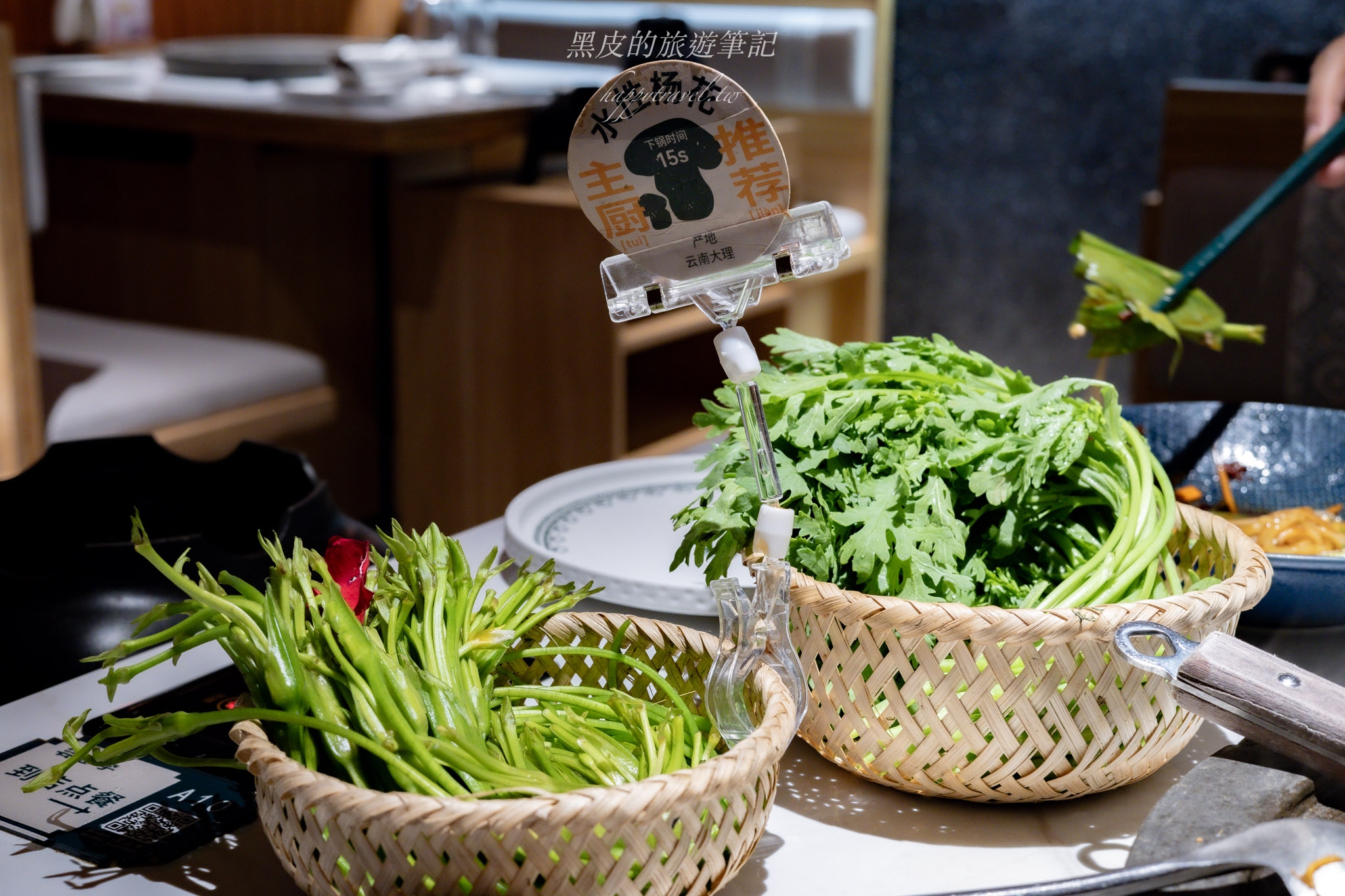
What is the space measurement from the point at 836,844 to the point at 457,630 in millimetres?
219

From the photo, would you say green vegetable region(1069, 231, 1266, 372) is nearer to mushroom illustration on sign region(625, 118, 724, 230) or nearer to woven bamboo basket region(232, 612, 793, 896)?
mushroom illustration on sign region(625, 118, 724, 230)

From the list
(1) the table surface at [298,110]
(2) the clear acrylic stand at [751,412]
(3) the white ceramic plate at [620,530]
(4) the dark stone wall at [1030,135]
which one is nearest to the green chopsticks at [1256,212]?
(3) the white ceramic plate at [620,530]

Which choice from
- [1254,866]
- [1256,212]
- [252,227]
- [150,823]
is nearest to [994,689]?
[1254,866]

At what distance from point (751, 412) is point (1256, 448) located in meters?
0.58

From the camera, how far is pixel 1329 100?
58.2 inches

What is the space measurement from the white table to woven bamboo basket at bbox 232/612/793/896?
8 centimetres

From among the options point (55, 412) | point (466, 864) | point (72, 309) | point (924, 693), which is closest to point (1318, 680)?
point (924, 693)

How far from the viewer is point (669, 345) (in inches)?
119

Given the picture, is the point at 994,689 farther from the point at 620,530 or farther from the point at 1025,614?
the point at 620,530

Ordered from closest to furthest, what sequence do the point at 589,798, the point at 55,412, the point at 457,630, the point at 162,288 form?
the point at 589,798 → the point at 457,630 → the point at 55,412 → the point at 162,288

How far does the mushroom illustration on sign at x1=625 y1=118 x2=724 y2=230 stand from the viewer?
610 millimetres

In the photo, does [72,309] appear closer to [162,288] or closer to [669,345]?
[162,288]

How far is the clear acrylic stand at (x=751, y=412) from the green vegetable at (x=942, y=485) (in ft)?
0.14

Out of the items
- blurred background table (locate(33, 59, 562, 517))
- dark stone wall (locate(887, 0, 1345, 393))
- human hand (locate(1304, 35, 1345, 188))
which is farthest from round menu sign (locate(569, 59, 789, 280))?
dark stone wall (locate(887, 0, 1345, 393))
